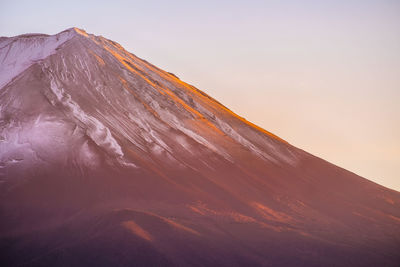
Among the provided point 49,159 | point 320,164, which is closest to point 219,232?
point 49,159

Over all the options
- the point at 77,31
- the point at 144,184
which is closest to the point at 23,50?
the point at 77,31

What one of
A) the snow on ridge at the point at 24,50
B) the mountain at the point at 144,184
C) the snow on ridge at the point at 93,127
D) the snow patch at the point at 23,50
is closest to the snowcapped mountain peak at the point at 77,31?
the snow on ridge at the point at 24,50

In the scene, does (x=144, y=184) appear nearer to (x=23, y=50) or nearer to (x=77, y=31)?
(x=23, y=50)

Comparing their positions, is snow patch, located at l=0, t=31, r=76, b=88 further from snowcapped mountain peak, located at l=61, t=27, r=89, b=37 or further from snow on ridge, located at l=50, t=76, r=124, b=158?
snow on ridge, located at l=50, t=76, r=124, b=158

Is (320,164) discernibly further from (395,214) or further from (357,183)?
(395,214)

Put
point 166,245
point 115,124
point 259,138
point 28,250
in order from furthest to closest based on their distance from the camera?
point 259,138 → point 115,124 → point 166,245 → point 28,250

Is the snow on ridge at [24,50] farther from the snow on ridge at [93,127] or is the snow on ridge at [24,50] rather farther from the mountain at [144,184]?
the snow on ridge at [93,127]

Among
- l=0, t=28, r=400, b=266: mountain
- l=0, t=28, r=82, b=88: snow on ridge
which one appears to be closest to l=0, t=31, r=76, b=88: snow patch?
l=0, t=28, r=82, b=88: snow on ridge

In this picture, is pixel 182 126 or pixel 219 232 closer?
pixel 219 232
